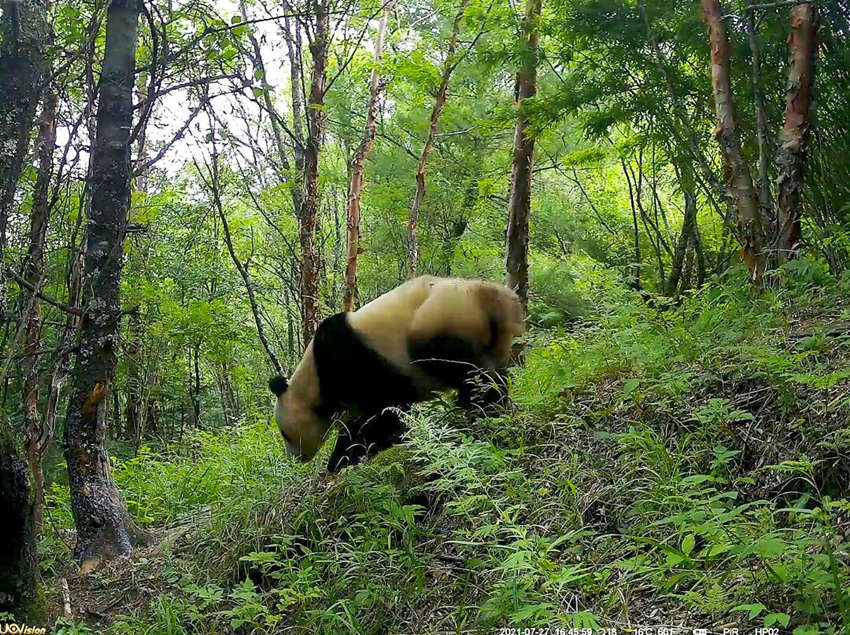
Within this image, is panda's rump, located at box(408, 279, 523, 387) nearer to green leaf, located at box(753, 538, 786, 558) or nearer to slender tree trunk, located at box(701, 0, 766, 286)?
slender tree trunk, located at box(701, 0, 766, 286)

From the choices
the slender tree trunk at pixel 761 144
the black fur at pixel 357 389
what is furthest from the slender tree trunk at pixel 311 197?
the slender tree trunk at pixel 761 144

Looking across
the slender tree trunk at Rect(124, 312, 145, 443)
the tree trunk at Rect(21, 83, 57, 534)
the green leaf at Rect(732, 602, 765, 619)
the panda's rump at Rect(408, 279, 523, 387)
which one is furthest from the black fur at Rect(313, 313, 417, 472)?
the slender tree trunk at Rect(124, 312, 145, 443)

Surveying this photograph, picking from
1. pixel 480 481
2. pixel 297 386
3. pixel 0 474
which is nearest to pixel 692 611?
pixel 480 481

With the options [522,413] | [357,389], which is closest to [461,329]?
[522,413]

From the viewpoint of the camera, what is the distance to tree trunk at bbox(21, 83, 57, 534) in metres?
4.34

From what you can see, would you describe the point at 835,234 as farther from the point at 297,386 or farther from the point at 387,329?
the point at 297,386

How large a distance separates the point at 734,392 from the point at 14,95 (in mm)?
4181


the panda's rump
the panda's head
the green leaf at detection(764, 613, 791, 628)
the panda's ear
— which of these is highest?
the panda's rump

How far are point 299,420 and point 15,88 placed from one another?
3095mm

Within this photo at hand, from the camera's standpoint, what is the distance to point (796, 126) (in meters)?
5.39

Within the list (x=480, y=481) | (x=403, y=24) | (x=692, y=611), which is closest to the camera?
(x=692, y=611)

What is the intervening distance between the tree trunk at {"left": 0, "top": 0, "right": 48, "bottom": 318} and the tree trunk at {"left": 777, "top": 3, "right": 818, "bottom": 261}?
5183 mm

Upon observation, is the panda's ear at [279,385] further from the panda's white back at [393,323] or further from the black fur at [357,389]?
the panda's white back at [393,323]

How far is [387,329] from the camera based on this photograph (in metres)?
5.03
